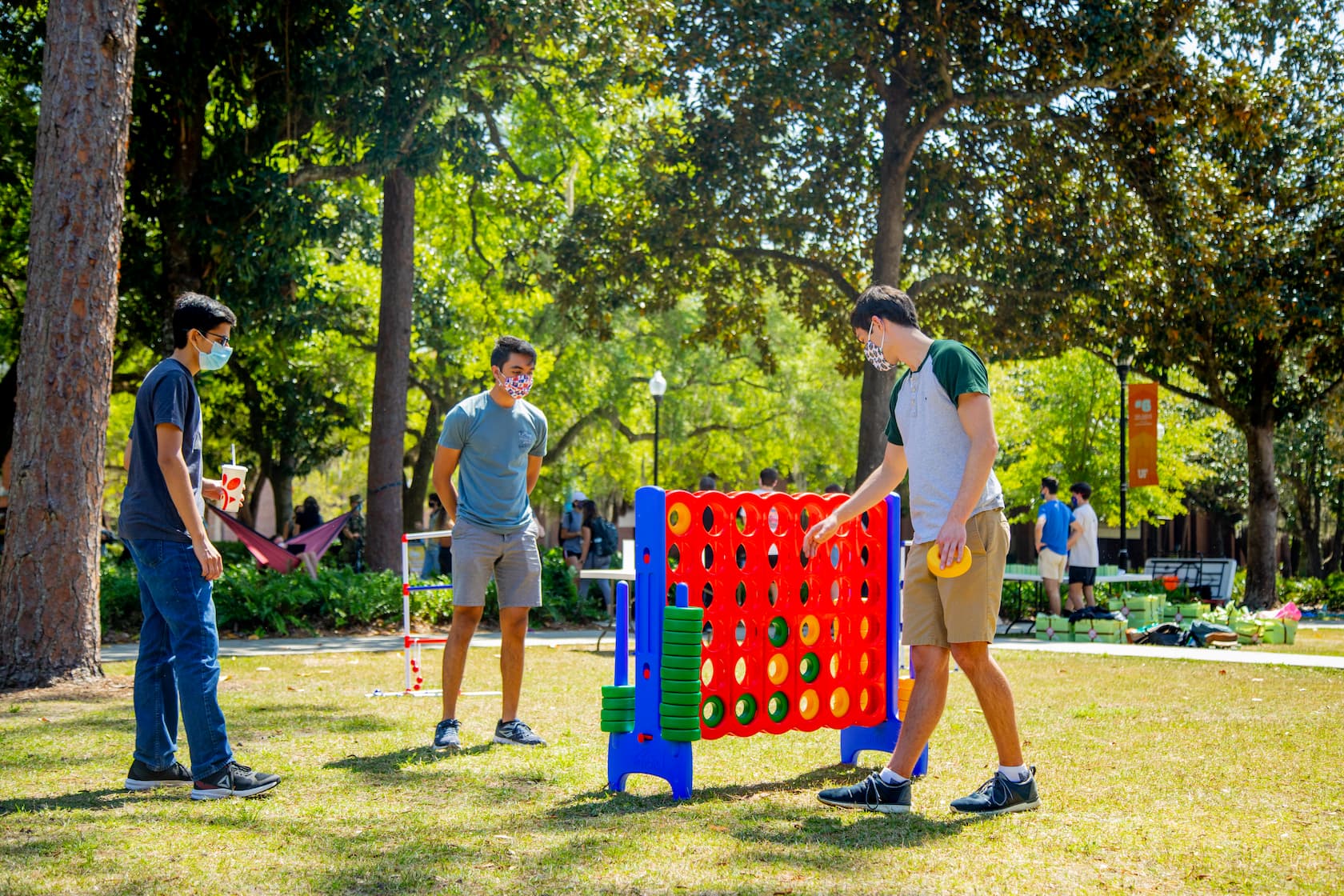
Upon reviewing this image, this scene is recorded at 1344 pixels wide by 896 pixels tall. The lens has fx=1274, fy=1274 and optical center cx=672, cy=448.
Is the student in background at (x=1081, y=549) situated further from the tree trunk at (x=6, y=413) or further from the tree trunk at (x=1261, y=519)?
the tree trunk at (x=6, y=413)

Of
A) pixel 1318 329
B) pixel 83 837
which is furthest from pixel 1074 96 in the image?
pixel 83 837

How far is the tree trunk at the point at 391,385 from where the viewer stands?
56.1 feet

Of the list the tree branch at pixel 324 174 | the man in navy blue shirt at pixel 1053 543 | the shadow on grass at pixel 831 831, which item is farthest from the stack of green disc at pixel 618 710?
the man in navy blue shirt at pixel 1053 543

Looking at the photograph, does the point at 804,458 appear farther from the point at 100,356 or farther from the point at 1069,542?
the point at 100,356

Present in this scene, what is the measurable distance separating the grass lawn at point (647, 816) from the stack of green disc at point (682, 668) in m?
0.36

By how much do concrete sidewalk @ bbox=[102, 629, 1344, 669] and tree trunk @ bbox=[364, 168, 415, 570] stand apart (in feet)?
9.84

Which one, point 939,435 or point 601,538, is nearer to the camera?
point 939,435

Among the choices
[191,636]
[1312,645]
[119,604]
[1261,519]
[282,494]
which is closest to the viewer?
[191,636]

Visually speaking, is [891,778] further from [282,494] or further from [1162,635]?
[282,494]

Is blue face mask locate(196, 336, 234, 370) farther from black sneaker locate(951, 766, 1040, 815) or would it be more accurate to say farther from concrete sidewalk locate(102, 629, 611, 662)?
concrete sidewalk locate(102, 629, 611, 662)

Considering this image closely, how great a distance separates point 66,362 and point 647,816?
5.97 meters

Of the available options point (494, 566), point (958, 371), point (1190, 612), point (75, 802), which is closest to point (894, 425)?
point (958, 371)

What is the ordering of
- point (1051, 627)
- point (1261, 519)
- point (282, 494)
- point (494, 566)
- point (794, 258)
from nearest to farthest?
point (494, 566) → point (1051, 627) → point (794, 258) → point (1261, 519) → point (282, 494)

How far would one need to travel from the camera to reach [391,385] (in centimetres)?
1728
